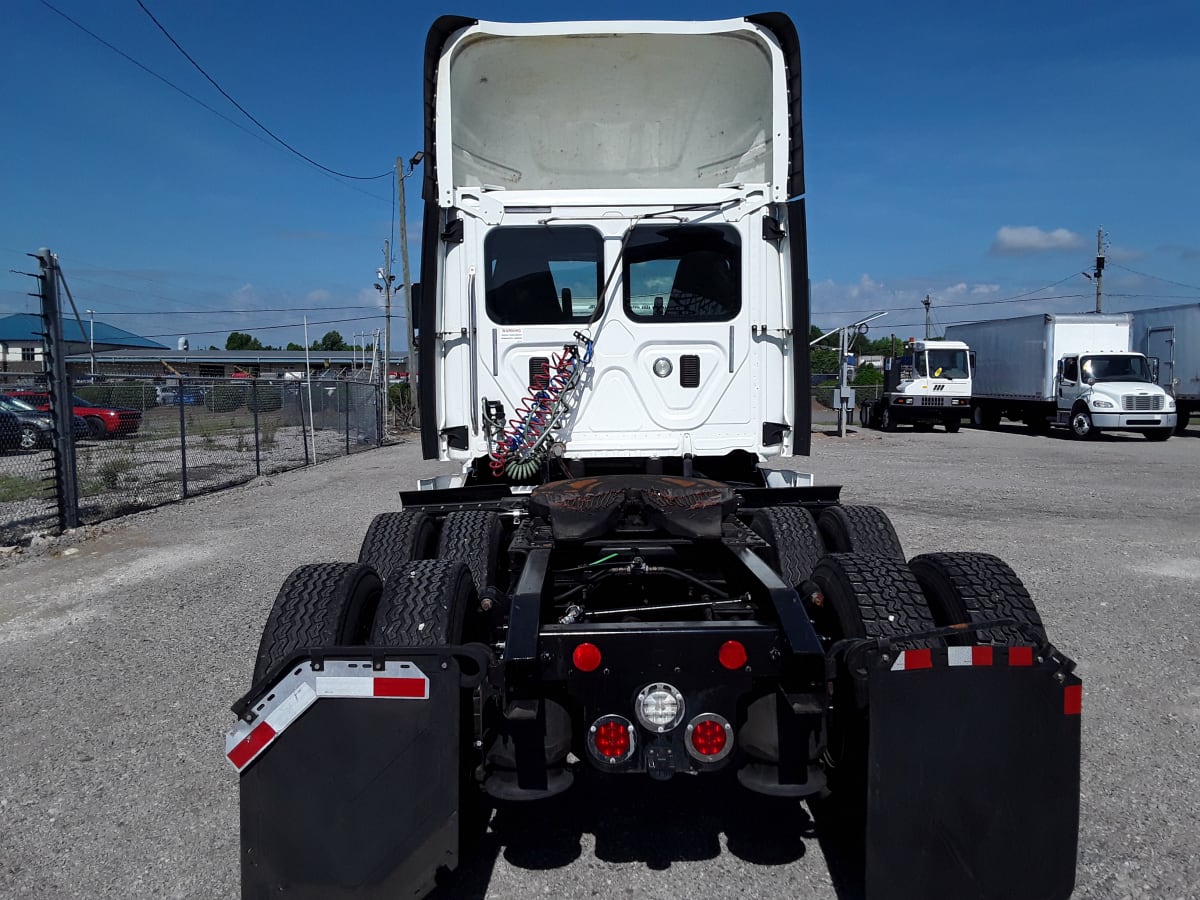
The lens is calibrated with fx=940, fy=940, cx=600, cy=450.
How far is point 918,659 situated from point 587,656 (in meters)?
0.95

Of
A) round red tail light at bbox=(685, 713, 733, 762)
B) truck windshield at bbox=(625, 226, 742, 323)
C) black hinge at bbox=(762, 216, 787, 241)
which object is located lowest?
round red tail light at bbox=(685, 713, 733, 762)

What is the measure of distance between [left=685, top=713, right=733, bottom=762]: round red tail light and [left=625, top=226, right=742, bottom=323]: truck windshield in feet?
11.2

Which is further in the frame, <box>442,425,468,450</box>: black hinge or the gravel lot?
<box>442,425,468,450</box>: black hinge

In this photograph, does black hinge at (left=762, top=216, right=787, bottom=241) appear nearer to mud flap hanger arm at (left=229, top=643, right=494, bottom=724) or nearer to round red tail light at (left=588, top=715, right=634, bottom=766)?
round red tail light at (left=588, top=715, right=634, bottom=766)

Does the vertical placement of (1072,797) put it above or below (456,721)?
below

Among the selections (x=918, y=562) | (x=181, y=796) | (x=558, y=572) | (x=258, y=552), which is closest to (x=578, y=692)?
(x=558, y=572)

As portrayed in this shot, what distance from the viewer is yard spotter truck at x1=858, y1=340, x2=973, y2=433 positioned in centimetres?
2967

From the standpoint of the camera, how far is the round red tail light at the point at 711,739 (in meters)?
2.83

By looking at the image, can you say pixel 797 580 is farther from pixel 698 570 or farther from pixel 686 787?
pixel 686 787

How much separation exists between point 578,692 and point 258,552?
6.81 meters

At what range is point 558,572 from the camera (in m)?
4.02

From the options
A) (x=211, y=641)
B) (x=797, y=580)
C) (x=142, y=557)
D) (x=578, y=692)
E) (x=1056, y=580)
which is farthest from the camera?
(x=142, y=557)

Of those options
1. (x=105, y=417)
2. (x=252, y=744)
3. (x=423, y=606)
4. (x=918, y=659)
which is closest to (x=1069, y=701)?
(x=918, y=659)

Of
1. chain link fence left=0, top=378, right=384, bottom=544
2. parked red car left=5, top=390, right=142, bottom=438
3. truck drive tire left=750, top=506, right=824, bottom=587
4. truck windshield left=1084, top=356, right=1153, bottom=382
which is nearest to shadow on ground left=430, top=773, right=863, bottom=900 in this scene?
truck drive tire left=750, top=506, right=824, bottom=587
